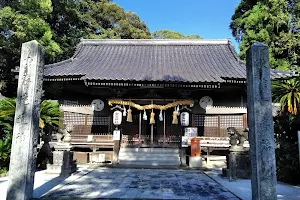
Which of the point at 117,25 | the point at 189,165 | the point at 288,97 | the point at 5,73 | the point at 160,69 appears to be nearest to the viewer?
the point at 288,97

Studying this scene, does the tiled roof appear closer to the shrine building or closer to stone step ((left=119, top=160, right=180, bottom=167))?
the shrine building

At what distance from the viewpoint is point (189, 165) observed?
11.4 metres

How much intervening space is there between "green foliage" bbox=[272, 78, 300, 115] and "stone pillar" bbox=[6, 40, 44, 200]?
325 inches

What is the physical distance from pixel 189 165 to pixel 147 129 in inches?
161

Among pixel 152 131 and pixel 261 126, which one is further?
pixel 152 131

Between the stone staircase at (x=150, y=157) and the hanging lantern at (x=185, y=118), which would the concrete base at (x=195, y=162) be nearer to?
the stone staircase at (x=150, y=157)

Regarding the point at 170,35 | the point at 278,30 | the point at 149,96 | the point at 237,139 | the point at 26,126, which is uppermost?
the point at 170,35

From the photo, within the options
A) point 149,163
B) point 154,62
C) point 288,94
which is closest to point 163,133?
point 149,163

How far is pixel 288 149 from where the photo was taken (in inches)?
317

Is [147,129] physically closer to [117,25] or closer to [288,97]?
[288,97]

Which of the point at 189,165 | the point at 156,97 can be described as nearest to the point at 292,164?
the point at 189,165

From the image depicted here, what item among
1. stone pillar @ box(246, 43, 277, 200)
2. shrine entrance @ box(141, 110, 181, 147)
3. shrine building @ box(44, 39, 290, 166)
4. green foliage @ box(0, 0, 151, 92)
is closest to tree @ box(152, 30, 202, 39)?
green foliage @ box(0, 0, 151, 92)

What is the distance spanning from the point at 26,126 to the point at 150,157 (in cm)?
791

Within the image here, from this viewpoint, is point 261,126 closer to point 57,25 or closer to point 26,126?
point 26,126
